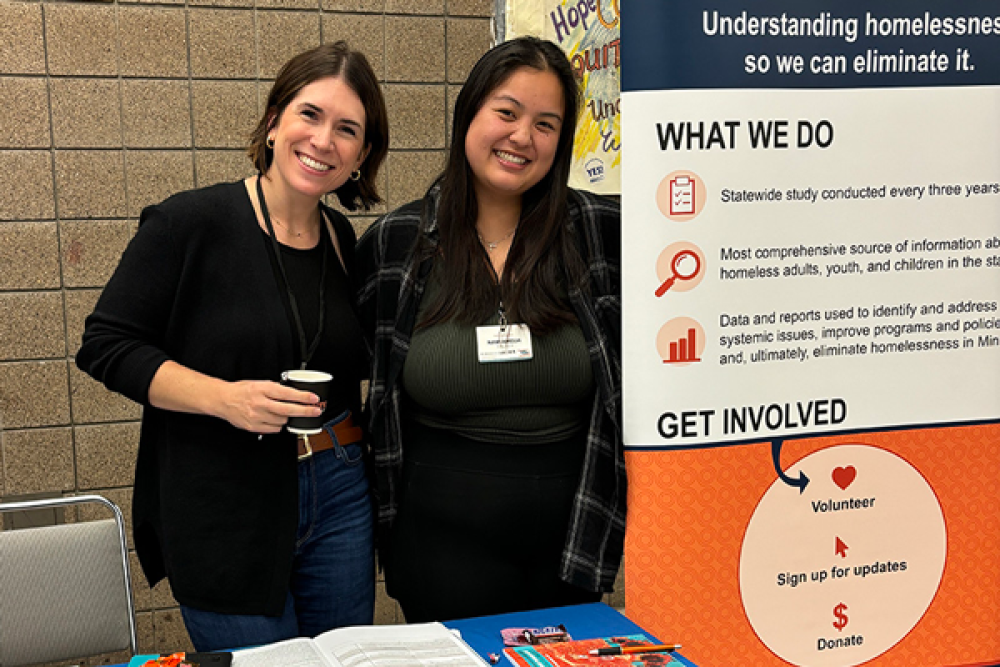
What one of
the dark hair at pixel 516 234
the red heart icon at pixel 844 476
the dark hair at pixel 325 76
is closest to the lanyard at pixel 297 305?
the dark hair at pixel 325 76

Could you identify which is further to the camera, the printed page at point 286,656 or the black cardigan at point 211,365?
the black cardigan at point 211,365

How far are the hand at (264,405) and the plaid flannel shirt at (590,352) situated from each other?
0.31 m

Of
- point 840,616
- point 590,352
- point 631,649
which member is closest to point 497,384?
point 590,352

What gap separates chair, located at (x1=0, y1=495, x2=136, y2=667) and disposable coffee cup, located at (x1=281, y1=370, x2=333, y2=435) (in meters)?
0.58

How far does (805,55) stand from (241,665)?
4.67 feet

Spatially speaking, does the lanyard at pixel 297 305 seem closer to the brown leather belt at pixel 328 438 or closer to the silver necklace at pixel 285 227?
the silver necklace at pixel 285 227

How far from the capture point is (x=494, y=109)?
1718mm

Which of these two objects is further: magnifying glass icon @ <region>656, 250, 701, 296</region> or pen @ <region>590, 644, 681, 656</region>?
magnifying glass icon @ <region>656, 250, 701, 296</region>

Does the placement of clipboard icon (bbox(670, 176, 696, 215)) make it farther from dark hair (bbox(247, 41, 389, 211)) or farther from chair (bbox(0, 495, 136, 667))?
chair (bbox(0, 495, 136, 667))

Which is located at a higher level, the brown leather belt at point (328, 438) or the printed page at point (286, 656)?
the brown leather belt at point (328, 438)

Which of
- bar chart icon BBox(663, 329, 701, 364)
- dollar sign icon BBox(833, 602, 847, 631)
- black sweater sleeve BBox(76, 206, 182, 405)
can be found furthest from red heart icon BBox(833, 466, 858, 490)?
black sweater sleeve BBox(76, 206, 182, 405)

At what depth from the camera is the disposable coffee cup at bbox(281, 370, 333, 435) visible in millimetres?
1445

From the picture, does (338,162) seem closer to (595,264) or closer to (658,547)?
(595,264)

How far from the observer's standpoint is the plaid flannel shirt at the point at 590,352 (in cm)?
171
